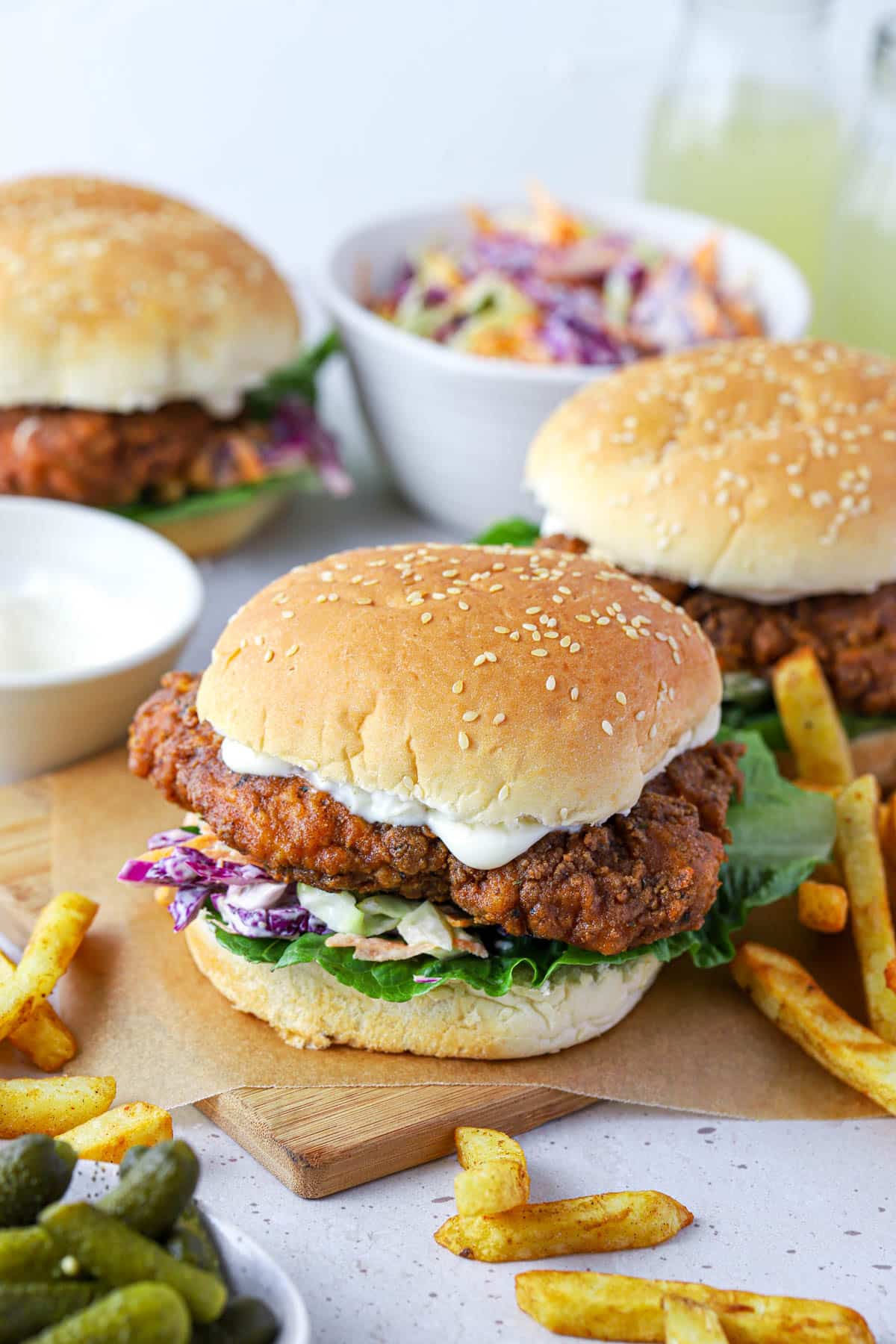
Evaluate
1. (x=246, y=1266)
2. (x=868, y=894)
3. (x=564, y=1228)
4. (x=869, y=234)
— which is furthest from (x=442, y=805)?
(x=869, y=234)

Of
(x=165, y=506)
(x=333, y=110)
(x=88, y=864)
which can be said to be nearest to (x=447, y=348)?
(x=165, y=506)

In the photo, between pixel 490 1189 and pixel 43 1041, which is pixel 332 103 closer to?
pixel 43 1041

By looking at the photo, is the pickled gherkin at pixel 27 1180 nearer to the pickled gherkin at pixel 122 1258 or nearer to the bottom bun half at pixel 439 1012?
the pickled gherkin at pixel 122 1258

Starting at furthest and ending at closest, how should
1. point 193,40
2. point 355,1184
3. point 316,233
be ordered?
point 316,233, point 193,40, point 355,1184

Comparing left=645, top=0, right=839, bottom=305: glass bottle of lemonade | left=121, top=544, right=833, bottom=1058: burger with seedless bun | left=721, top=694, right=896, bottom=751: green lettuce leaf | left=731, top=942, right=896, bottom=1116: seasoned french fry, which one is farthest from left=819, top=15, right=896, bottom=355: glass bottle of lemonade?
left=731, top=942, right=896, bottom=1116: seasoned french fry

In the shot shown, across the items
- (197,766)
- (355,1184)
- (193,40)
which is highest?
(193,40)

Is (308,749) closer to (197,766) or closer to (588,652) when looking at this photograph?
(197,766)
